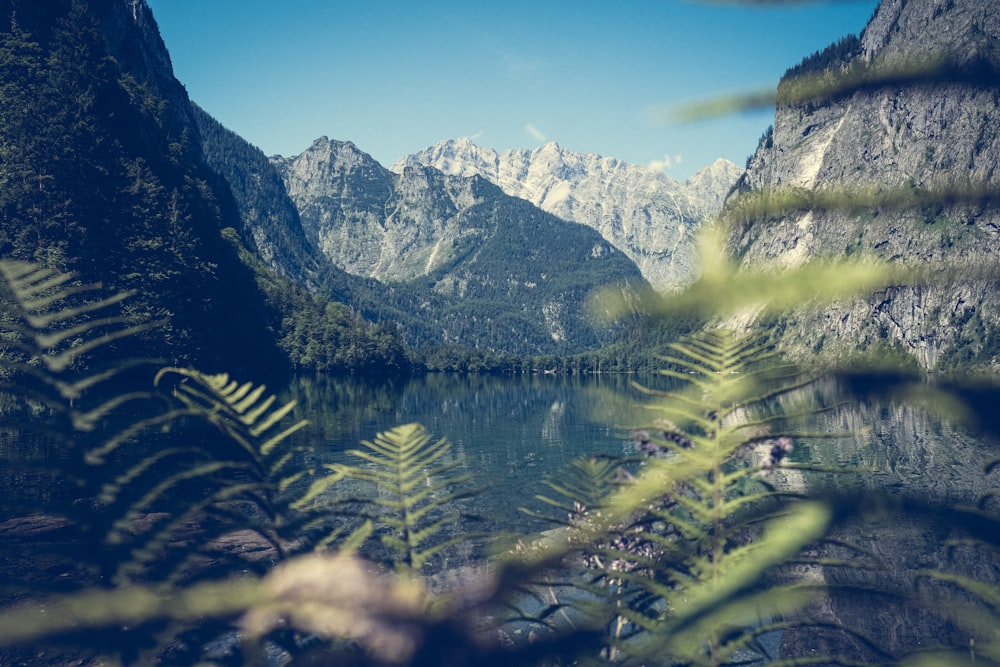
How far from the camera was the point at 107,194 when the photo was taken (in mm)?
66250

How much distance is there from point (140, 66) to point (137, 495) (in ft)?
545

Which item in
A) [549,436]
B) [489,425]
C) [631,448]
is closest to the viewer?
[631,448]

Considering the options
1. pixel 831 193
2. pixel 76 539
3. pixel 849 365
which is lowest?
pixel 76 539

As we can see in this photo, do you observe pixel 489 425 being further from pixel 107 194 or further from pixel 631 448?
pixel 107 194

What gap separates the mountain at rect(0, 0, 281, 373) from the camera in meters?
55.8

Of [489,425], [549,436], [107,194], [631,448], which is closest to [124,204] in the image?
[107,194]

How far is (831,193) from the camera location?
197cm

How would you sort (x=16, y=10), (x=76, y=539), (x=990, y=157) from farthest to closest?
(x=16, y=10) < (x=990, y=157) < (x=76, y=539)

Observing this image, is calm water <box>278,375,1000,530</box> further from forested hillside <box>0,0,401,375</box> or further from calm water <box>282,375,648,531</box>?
forested hillside <box>0,0,401,375</box>

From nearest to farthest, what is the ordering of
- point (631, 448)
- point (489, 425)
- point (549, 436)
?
point (631, 448)
point (549, 436)
point (489, 425)

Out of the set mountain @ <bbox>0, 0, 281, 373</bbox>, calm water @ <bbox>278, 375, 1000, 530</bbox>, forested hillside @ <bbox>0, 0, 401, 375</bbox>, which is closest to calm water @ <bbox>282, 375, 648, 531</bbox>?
calm water @ <bbox>278, 375, 1000, 530</bbox>

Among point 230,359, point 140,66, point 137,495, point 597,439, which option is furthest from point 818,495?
point 140,66

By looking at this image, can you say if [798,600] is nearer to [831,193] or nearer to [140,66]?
[831,193]

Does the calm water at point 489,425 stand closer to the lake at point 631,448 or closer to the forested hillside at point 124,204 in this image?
the lake at point 631,448
